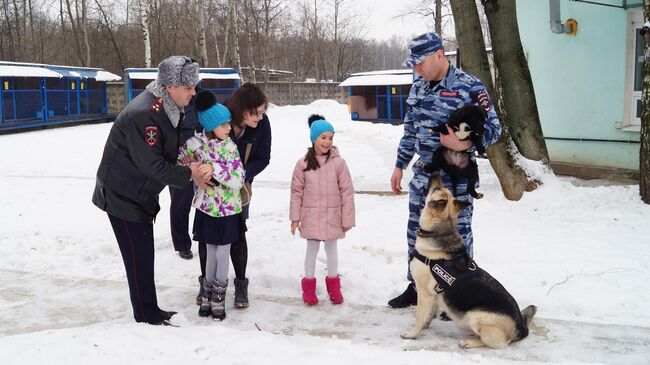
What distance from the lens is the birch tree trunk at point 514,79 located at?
27.6 ft

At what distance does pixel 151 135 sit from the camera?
392cm

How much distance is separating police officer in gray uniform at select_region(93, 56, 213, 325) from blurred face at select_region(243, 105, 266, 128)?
564 millimetres

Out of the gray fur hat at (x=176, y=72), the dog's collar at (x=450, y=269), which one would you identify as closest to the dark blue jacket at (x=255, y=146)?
the gray fur hat at (x=176, y=72)

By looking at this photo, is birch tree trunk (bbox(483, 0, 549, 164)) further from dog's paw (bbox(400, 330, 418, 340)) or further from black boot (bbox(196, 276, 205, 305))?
black boot (bbox(196, 276, 205, 305))

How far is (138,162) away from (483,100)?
2.41 meters

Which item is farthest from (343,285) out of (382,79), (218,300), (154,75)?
(154,75)

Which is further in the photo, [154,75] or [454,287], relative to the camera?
[154,75]

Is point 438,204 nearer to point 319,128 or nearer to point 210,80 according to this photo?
point 319,128

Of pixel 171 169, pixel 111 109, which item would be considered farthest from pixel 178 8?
pixel 171 169

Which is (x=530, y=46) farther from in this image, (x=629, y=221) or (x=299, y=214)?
(x=299, y=214)

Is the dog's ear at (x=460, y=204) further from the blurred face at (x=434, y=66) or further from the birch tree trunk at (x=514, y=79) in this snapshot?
the birch tree trunk at (x=514, y=79)

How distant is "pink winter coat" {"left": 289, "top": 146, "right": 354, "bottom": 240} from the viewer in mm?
4754

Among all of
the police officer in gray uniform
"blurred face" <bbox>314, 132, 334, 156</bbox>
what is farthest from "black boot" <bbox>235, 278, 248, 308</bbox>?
"blurred face" <bbox>314, 132, 334, 156</bbox>

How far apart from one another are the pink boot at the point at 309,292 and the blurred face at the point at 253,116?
136 centimetres
